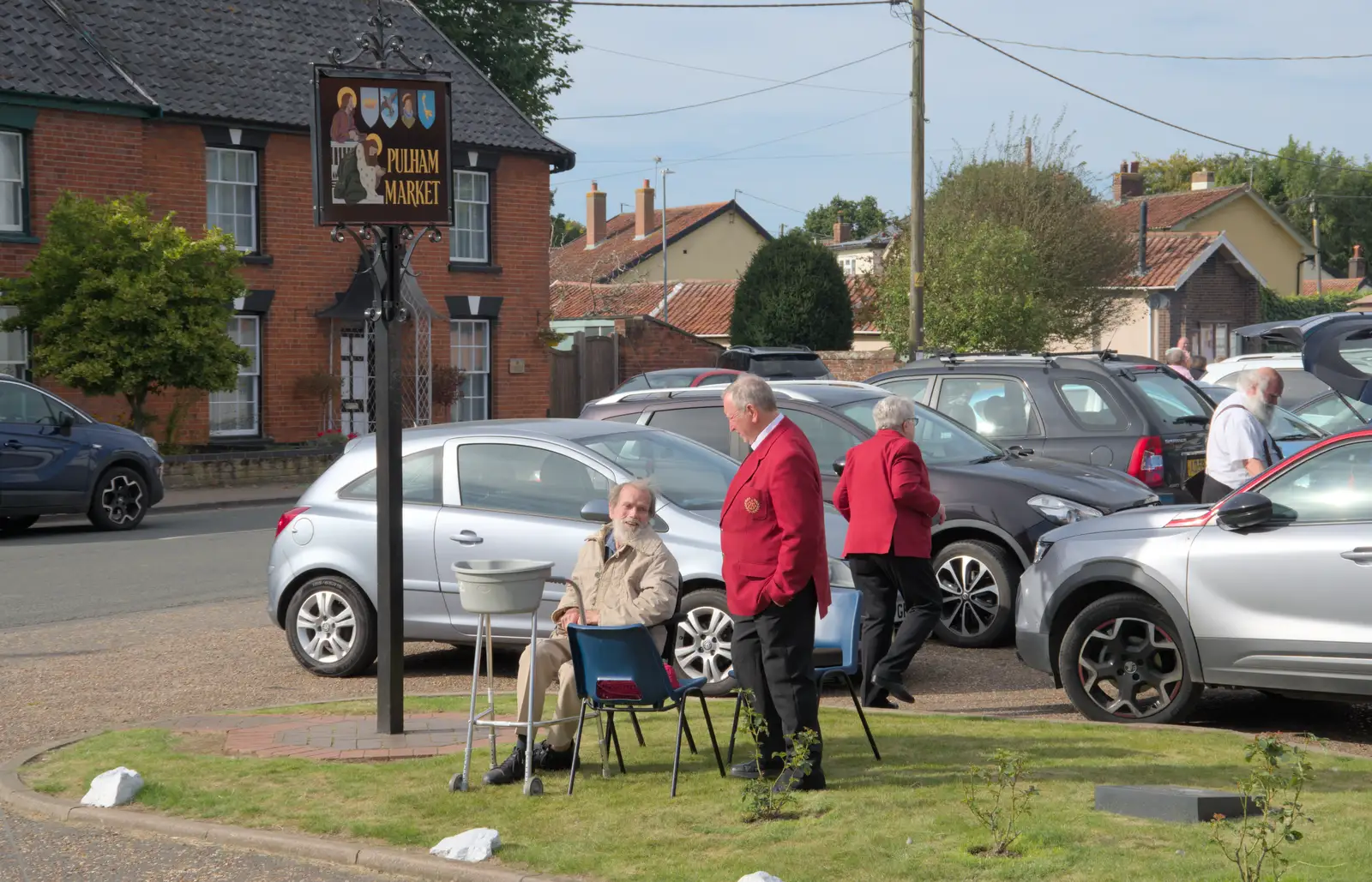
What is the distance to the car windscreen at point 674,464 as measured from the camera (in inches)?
396

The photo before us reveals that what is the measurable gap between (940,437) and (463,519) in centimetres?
385

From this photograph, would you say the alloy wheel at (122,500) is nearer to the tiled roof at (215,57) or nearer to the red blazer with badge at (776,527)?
the tiled roof at (215,57)

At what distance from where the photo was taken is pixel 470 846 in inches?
238

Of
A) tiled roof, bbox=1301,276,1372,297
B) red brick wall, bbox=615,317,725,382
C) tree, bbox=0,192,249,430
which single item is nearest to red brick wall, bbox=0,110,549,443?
tree, bbox=0,192,249,430

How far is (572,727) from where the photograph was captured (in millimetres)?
7430

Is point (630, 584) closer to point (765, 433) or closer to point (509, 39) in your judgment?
point (765, 433)

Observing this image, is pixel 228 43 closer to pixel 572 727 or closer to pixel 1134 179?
pixel 572 727

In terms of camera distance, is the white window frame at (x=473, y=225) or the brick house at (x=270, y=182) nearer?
the brick house at (x=270, y=182)

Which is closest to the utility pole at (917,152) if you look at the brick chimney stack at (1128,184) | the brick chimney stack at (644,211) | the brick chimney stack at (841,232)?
the brick chimney stack at (1128,184)

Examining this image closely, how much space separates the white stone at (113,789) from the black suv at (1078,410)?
742 cm

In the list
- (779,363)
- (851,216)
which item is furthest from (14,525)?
(851,216)

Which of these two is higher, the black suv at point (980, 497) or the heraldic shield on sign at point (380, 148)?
the heraldic shield on sign at point (380, 148)

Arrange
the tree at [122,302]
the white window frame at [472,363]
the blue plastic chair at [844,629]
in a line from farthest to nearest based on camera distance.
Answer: the white window frame at [472,363] < the tree at [122,302] < the blue plastic chair at [844,629]

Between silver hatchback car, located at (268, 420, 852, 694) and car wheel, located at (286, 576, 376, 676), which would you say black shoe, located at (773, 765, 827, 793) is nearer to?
silver hatchback car, located at (268, 420, 852, 694)
